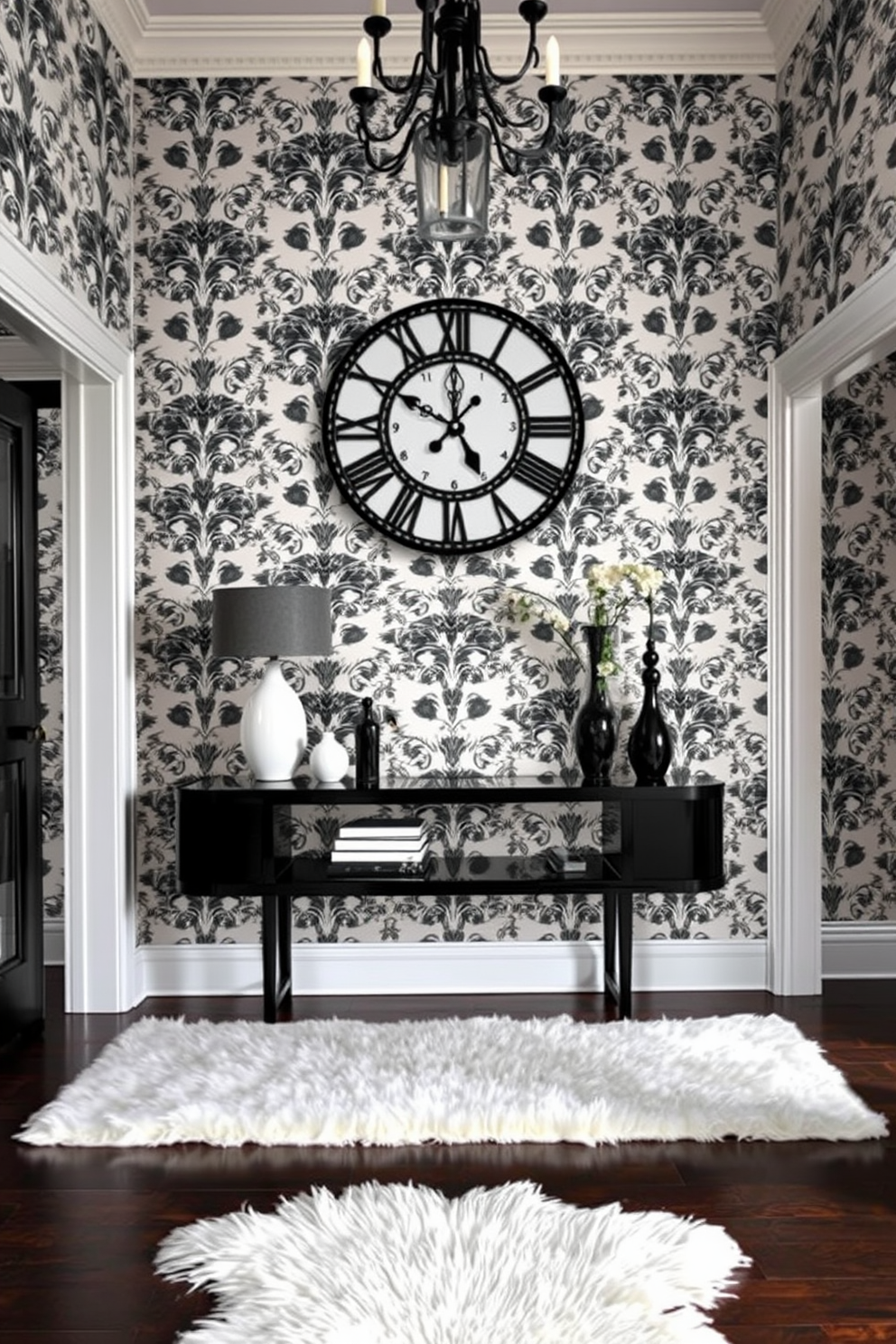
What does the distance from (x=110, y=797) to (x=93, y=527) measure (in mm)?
901

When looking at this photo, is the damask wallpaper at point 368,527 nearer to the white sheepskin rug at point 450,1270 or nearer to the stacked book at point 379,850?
the stacked book at point 379,850

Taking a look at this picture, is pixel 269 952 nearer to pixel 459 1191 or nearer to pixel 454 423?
pixel 459 1191

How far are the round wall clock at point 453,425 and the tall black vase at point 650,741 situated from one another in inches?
27.8

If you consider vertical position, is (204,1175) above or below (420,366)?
below

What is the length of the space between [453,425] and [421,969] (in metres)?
1.90

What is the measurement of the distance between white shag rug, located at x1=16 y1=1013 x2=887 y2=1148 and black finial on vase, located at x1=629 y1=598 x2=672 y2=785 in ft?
2.62

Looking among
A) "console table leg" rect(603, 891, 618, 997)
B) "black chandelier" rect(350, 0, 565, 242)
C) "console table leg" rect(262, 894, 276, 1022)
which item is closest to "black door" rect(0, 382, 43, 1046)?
"console table leg" rect(262, 894, 276, 1022)

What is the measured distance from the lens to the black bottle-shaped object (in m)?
4.18

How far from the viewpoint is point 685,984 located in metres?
4.55

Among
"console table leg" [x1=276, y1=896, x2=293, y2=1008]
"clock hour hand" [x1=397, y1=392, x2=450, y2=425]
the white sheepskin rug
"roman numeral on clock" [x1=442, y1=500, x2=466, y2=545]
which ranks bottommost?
the white sheepskin rug

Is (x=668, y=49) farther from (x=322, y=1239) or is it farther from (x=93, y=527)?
(x=322, y=1239)

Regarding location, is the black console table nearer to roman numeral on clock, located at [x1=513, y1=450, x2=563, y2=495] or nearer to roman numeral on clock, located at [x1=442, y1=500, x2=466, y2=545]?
roman numeral on clock, located at [x1=442, y1=500, x2=466, y2=545]

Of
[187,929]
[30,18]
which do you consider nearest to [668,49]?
[30,18]

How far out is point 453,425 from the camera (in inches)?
178
